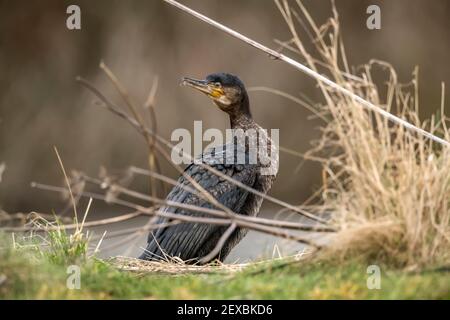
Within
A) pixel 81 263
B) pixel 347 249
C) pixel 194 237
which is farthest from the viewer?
pixel 194 237

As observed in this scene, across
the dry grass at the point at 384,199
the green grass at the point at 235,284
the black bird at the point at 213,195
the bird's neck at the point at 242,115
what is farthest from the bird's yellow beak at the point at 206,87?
the green grass at the point at 235,284

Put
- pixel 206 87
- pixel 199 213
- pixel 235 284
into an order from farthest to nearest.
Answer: pixel 206 87 < pixel 199 213 < pixel 235 284

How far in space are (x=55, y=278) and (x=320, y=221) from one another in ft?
3.69

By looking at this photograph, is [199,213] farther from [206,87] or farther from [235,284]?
[235,284]

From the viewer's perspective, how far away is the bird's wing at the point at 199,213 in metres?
5.02

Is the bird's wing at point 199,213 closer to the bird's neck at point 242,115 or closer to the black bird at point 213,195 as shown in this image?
the black bird at point 213,195

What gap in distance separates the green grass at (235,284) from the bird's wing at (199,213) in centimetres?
124

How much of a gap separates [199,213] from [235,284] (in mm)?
1533

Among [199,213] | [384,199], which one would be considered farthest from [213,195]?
[384,199]

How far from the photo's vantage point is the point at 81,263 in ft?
12.6

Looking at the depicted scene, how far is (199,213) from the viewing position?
507 centimetres
